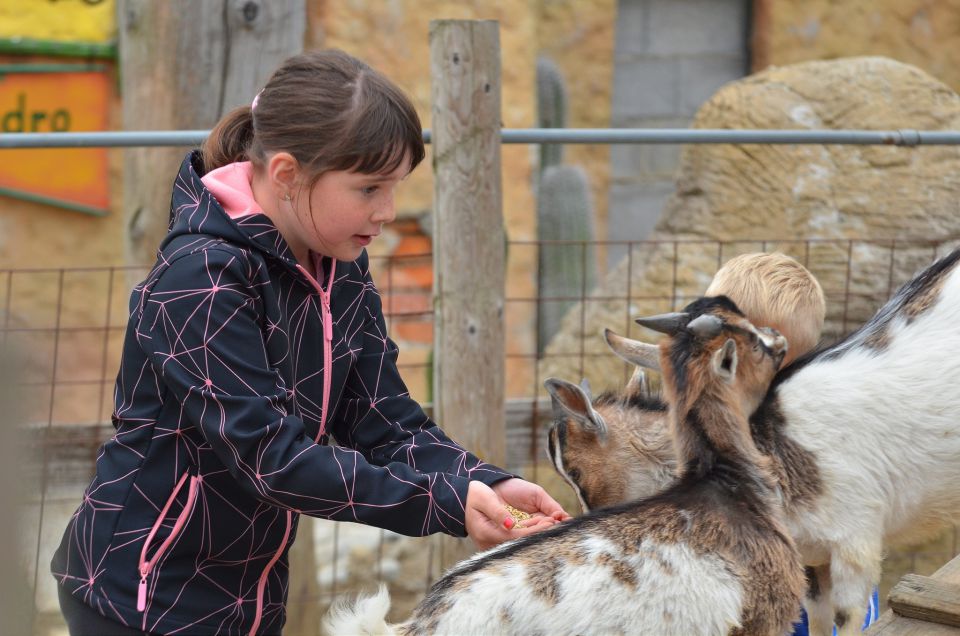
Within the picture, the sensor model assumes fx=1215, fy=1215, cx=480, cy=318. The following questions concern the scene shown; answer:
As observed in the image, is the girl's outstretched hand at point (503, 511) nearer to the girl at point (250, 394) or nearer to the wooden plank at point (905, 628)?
the girl at point (250, 394)

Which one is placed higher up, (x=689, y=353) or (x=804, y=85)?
(x=804, y=85)

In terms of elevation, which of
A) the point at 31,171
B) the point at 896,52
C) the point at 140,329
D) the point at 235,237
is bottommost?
the point at 140,329

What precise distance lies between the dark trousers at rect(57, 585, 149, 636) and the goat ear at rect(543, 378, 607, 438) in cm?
110

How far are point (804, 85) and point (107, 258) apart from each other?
4963 millimetres

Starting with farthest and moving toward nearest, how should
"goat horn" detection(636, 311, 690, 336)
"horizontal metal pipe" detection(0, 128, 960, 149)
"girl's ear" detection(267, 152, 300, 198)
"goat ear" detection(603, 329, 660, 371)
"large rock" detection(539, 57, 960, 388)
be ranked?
"large rock" detection(539, 57, 960, 388) → "horizontal metal pipe" detection(0, 128, 960, 149) → "goat ear" detection(603, 329, 660, 371) → "goat horn" detection(636, 311, 690, 336) → "girl's ear" detection(267, 152, 300, 198)

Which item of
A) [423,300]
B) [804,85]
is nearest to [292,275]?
[804,85]

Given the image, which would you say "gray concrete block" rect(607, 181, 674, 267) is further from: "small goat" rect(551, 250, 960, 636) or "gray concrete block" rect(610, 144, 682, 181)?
"small goat" rect(551, 250, 960, 636)

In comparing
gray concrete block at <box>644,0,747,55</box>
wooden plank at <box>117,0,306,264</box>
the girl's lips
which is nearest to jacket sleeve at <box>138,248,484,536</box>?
the girl's lips

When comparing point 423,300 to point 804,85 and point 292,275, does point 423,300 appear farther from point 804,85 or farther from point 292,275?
point 292,275

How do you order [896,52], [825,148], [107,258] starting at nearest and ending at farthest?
[825,148]
[107,258]
[896,52]

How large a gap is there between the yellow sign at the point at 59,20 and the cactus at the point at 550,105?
303 centimetres

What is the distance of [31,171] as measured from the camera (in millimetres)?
8297

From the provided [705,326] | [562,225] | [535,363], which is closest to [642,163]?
[562,225]

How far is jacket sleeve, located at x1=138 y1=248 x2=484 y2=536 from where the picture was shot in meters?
2.21
